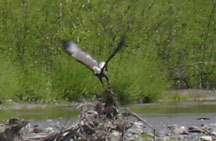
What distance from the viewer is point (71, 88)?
15.4 metres

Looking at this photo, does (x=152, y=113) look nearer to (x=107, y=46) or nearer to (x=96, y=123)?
(x=107, y=46)

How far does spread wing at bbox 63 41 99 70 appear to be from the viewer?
22.7ft

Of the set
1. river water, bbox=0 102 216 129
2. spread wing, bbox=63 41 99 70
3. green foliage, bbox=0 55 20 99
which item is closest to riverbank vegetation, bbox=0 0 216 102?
green foliage, bbox=0 55 20 99

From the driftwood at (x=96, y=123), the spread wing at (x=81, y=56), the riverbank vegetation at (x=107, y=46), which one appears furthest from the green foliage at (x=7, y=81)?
the driftwood at (x=96, y=123)

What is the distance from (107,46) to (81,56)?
942cm

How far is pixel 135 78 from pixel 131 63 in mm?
402

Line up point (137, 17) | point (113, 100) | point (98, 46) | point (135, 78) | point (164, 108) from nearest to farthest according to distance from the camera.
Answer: point (113, 100)
point (164, 108)
point (135, 78)
point (98, 46)
point (137, 17)

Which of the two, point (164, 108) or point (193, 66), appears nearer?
point (164, 108)

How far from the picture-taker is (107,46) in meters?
16.5

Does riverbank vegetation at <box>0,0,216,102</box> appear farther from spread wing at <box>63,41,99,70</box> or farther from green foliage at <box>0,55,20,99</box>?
spread wing at <box>63,41,99,70</box>

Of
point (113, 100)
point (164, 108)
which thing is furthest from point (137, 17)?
point (113, 100)

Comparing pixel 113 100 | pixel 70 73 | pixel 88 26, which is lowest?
pixel 113 100

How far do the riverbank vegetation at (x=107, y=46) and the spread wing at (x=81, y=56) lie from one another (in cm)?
671

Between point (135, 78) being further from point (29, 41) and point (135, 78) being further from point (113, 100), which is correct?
point (113, 100)
